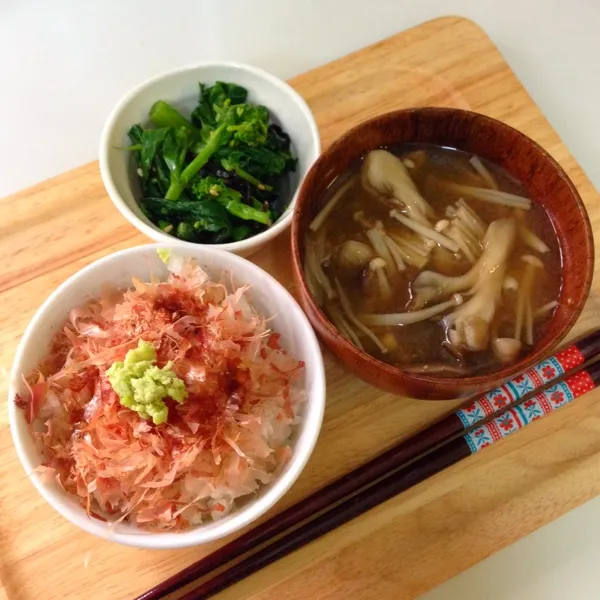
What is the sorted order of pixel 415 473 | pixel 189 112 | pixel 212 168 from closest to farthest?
pixel 415 473, pixel 212 168, pixel 189 112

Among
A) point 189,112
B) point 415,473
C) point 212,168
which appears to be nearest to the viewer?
point 415,473

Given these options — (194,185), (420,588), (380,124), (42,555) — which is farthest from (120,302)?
(420,588)

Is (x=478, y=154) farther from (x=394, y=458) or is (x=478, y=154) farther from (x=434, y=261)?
(x=394, y=458)

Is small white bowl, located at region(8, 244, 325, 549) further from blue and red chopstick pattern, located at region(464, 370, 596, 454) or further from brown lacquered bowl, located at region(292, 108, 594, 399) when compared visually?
blue and red chopstick pattern, located at region(464, 370, 596, 454)

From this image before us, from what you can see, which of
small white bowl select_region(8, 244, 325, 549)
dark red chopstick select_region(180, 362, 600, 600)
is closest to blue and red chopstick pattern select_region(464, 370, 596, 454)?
dark red chopstick select_region(180, 362, 600, 600)

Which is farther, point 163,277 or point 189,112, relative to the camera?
point 189,112

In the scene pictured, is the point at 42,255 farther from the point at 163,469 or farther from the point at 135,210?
the point at 163,469

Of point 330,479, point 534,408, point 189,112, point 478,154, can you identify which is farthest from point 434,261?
point 189,112

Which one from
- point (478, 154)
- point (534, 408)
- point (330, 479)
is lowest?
point (330, 479)
